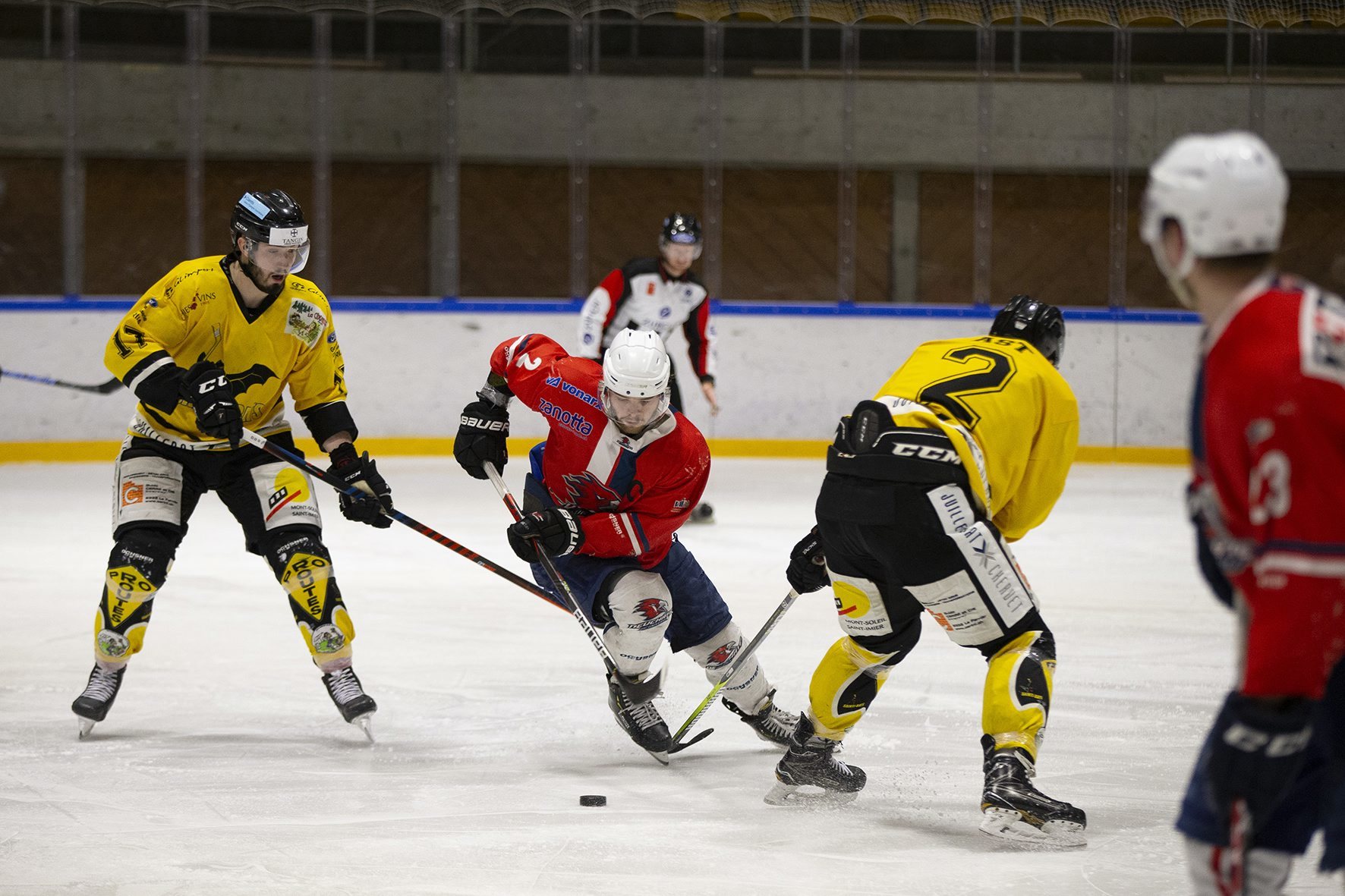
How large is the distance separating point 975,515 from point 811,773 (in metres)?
0.62

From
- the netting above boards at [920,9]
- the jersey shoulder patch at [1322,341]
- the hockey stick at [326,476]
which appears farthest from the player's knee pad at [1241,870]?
the netting above boards at [920,9]

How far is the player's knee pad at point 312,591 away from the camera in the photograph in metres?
3.35

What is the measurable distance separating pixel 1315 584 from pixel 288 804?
79.8 inches

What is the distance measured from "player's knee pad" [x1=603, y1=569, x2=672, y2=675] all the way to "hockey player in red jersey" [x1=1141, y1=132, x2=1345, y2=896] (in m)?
1.57

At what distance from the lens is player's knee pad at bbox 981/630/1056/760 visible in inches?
104

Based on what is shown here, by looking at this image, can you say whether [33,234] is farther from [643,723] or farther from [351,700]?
[643,723]

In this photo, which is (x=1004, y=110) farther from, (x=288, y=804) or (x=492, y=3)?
(x=288, y=804)

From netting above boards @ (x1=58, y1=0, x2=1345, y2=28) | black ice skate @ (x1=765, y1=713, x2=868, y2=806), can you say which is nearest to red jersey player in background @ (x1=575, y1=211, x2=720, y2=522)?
netting above boards @ (x1=58, y1=0, x2=1345, y2=28)

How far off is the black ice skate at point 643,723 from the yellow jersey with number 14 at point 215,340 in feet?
3.17

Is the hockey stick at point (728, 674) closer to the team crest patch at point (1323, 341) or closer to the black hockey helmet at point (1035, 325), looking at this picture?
the black hockey helmet at point (1035, 325)

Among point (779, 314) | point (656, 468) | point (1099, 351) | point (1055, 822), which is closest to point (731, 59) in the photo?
point (779, 314)

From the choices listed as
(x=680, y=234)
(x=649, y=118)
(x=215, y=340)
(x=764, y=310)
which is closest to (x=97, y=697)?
(x=215, y=340)

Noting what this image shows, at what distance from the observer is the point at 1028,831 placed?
8.69ft

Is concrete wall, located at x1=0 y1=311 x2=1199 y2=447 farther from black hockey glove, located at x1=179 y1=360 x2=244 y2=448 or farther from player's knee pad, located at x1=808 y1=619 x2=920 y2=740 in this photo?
player's knee pad, located at x1=808 y1=619 x2=920 y2=740
